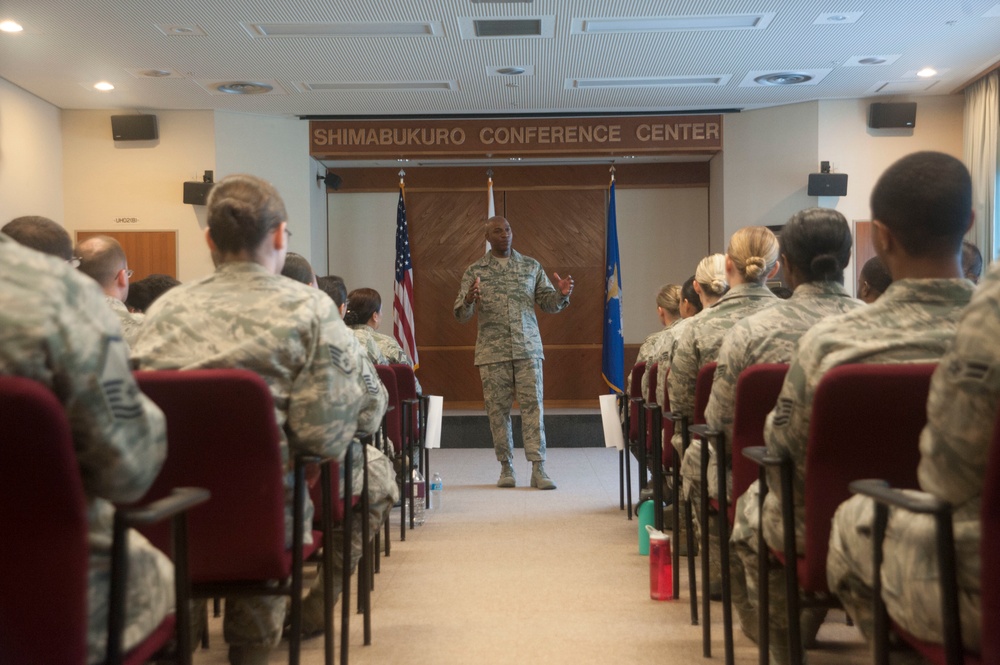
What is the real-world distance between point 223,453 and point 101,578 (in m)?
0.50

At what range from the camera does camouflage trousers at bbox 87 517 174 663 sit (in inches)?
54.1

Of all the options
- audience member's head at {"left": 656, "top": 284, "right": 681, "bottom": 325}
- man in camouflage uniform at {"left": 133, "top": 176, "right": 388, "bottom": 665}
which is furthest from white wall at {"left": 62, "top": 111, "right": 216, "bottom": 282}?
man in camouflage uniform at {"left": 133, "top": 176, "right": 388, "bottom": 665}

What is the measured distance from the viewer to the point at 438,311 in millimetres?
10555

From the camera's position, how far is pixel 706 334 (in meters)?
3.32

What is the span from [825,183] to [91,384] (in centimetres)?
827

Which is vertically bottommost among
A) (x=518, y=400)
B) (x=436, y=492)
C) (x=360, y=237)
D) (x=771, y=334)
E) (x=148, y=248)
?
(x=436, y=492)

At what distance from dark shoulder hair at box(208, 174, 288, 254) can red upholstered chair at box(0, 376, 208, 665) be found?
110cm

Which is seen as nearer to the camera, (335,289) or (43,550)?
(43,550)

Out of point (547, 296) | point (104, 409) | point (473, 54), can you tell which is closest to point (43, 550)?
point (104, 409)

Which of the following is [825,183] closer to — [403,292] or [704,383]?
[403,292]

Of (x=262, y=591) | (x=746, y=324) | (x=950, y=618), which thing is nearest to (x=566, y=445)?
(x=746, y=324)

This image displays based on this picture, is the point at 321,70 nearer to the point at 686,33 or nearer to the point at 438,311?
the point at 686,33

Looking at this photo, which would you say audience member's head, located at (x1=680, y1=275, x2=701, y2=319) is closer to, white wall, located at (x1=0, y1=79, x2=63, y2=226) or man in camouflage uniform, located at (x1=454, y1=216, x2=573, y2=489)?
man in camouflage uniform, located at (x1=454, y1=216, x2=573, y2=489)

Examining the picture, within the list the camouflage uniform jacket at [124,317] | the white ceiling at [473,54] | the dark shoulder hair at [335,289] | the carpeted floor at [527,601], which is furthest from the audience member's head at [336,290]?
the white ceiling at [473,54]
